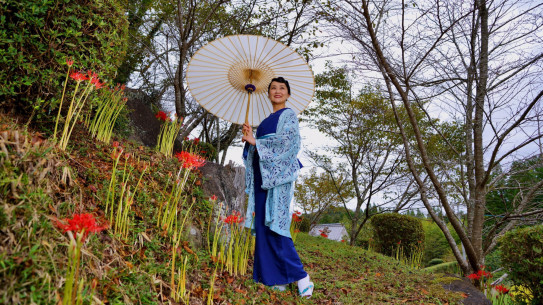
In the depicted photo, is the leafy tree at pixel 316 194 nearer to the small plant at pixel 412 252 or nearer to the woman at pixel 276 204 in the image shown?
the small plant at pixel 412 252

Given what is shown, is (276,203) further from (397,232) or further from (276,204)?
(397,232)

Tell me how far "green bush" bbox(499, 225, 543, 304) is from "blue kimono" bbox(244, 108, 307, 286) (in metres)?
2.90

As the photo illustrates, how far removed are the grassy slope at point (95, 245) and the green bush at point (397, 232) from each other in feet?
15.3

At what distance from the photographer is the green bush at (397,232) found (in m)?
8.66

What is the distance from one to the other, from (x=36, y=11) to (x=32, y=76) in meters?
0.44

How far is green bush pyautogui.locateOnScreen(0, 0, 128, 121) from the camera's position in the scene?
2.35 m

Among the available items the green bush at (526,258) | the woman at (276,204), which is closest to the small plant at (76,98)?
the woman at (276,204)

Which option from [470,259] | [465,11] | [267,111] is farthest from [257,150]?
[470,259]

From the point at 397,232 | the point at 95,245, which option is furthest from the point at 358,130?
the point at 95,245

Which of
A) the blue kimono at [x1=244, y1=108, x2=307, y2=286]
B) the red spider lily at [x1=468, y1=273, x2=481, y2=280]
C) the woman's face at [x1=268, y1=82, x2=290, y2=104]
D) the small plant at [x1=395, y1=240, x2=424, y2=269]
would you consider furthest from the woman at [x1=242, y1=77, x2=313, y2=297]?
the small plant at [x1=395, y1=240, x2=424, y2=269]

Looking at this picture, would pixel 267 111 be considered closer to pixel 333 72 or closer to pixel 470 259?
pixel 470 259

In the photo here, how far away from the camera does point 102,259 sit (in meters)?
1.90

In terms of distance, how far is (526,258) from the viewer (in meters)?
4.18

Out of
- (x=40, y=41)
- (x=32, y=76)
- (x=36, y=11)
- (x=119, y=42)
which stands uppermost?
(x=119, y=42)
